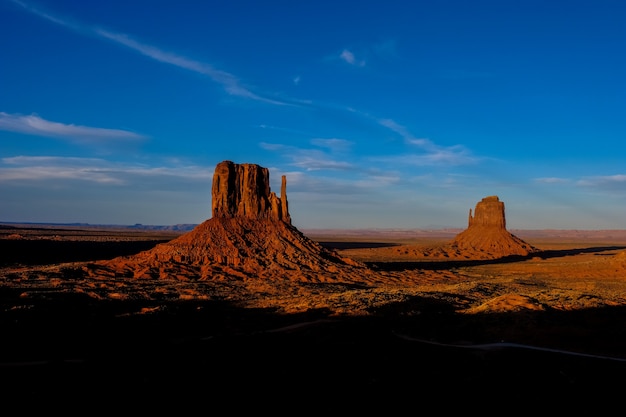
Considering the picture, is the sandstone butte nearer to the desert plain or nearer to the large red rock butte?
the large red rock butte

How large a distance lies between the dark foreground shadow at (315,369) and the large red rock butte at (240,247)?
58.4 feet

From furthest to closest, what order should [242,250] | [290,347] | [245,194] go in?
1. [245,194]
2. [242,250]
3. [290,347]

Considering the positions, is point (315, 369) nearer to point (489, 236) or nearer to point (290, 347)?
point (290, 347)

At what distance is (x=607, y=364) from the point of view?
8969 millimetres

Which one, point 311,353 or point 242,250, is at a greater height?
point 242,250

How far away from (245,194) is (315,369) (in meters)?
32.3

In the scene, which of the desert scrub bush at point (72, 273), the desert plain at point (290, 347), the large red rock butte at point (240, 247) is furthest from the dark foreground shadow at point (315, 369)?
the large red rock butte at point (240, 247)

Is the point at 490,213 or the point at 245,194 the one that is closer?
the point at 245,194

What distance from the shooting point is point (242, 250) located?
118 feet

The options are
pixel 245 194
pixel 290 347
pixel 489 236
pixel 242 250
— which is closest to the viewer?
pixel 290 347

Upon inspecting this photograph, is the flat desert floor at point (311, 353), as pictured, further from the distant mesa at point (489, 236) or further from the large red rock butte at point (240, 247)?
the distant mesa at point (489, 236)

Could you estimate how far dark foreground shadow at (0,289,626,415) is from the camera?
6863 millimetres

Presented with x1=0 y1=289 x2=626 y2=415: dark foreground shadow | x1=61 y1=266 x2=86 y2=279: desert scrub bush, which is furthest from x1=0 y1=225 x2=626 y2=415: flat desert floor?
x1=61 y1=266 x2=86 y2=279: desert scrub bush

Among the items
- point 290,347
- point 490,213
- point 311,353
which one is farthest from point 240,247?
point 490,213
